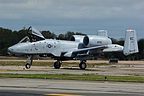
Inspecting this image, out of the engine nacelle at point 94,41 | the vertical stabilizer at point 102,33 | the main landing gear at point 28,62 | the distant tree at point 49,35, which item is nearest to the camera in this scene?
the main landing gear at point 28,62

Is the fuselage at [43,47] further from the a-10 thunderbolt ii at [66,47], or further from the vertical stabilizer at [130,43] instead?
the vertical stabilizer at [130,43]

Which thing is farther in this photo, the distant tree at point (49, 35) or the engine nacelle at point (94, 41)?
the distant tree at point (49, 35)

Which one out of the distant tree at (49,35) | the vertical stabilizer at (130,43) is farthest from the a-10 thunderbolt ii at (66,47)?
the distant tree at (49,35)

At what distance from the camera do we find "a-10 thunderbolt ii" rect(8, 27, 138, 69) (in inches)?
1726

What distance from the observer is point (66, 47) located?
45.8 metres

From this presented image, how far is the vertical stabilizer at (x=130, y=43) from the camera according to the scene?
148ft

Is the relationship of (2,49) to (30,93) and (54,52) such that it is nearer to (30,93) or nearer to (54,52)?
(54,52)

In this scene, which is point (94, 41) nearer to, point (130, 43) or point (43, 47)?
point (130, 43)

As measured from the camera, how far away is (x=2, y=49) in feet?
416

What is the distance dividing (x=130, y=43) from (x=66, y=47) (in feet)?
20.9

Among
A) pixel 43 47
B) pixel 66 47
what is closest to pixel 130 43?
pixel 66 47

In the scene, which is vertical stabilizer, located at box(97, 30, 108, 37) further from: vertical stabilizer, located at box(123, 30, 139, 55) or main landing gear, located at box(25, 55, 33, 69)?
main landing gear, located at box(25, 55, 33, 69)

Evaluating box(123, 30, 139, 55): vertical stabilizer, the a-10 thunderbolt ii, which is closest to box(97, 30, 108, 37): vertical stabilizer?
the a-10 thunderbolt ii

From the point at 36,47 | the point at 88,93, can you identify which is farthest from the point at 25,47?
the point at 88,93
